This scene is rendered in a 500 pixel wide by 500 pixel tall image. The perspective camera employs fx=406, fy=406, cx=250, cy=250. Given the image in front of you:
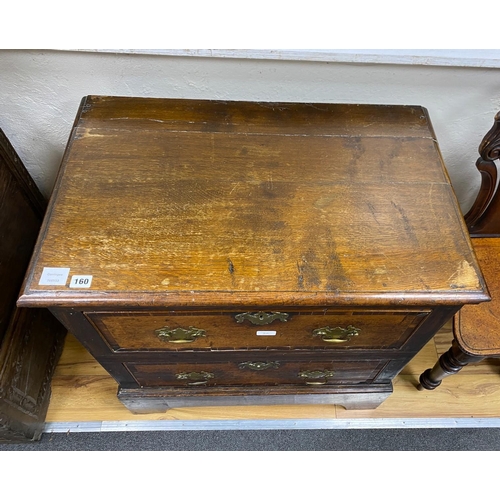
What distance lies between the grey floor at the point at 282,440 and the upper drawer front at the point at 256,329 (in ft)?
1.71

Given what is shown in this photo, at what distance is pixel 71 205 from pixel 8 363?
56cm

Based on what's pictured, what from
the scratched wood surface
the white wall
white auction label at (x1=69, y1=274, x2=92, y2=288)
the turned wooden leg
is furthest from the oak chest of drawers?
the scratched wood surface

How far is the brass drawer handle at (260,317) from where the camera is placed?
2.51ft

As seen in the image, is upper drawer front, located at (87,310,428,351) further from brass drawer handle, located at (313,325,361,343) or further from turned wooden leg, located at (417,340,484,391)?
turned wooden leg, located at (417,340,484,391)

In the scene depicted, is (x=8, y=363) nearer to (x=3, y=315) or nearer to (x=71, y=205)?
(x=3, y=315)

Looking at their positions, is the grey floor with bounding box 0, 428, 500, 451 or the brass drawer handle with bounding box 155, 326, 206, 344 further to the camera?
the grey floor with bounding box 0, 428, 500, 451

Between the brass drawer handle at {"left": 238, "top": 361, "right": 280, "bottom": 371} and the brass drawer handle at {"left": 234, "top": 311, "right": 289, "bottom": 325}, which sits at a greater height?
the brass drawer handle at {"left": 234, "top": 311, "right": 289, "bottom": 325}

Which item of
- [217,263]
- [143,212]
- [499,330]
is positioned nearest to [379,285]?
[217,263]

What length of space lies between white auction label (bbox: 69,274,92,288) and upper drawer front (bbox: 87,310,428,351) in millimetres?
83

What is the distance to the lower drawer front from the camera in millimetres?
1010

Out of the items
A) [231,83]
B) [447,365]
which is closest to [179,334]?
[231,83]

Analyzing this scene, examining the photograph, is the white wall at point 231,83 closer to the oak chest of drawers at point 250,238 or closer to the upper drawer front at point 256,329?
the oak chest of drawers at point 250,238

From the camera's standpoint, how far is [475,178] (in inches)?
51.0

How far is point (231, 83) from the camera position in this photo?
102 cm
